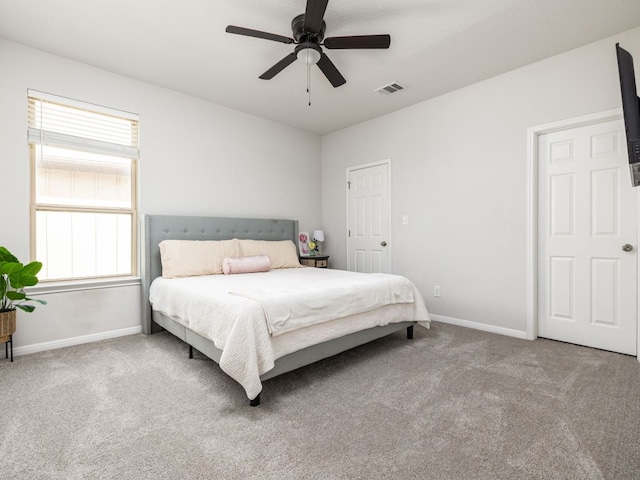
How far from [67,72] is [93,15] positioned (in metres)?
0.90

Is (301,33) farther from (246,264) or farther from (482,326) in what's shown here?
(482,326)

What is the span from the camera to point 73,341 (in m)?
3.07

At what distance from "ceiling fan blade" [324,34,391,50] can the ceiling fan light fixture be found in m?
0.13

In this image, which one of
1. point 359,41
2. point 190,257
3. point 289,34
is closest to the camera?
point 359,41

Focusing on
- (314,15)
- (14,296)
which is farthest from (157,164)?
(314,15)

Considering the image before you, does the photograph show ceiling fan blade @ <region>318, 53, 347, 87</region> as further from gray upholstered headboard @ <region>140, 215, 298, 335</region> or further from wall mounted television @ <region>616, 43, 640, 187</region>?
gray upholstered headboard @ <region>140, 215, 298, 335</region>

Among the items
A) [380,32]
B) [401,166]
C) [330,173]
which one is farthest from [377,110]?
[380,32]

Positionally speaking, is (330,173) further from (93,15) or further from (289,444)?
(289,444)

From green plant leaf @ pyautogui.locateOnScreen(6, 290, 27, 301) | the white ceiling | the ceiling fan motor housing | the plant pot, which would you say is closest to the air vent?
the white ceiling

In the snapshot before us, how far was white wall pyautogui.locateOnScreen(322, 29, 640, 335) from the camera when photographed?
293 cm

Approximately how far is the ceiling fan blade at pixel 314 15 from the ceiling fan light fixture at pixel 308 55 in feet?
0.53

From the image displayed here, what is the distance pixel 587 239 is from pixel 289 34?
3135 mm

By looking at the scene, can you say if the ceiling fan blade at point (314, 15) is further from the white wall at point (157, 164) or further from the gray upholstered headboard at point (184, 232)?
the gray upholstered headboard at point (184, 232)

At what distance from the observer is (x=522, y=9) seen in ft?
7.77
